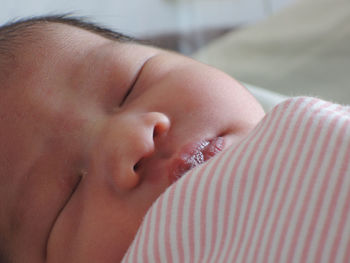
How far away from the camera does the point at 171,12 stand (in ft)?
6.55

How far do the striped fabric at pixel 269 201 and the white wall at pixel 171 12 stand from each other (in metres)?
1.27

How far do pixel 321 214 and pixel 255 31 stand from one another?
1.09 meters

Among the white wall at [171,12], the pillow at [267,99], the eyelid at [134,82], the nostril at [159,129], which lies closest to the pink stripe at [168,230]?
the nostril at [159,129]

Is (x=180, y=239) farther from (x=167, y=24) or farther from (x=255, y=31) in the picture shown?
(x=167, y=24)

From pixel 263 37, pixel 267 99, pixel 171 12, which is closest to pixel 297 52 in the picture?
pixel 263 37

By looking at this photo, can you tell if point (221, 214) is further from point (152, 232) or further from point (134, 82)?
point (134, 82)

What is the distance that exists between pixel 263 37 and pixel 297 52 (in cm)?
14

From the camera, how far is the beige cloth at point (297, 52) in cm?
120

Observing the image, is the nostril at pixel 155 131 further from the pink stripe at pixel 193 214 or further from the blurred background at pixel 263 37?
the blurred background at pixel 263 37

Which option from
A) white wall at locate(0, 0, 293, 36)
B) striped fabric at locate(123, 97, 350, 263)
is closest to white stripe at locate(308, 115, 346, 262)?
striped fabric at locate(123, 97, 350, 263)

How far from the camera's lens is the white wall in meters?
1.79

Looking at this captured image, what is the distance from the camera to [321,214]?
1.47 feet

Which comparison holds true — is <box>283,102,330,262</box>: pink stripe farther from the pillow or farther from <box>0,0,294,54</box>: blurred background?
<box>0,0,294,54</box>: blurred background

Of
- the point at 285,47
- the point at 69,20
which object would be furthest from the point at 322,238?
the point at 285,47
